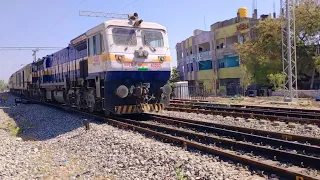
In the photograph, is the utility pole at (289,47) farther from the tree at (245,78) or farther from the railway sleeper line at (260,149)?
the railway sleeper line at (260,149)

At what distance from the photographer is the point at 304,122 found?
1027 cm

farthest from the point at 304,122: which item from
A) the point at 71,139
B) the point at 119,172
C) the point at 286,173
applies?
the point at 71,139

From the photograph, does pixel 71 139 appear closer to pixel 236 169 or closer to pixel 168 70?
pixel 168 70

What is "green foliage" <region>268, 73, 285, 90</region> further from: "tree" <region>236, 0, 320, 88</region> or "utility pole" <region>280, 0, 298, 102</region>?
"utility pole" <region>280, 0, 298, 102</region>

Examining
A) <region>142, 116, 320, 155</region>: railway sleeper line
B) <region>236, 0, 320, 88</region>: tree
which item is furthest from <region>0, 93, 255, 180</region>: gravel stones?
<region>236, 0, 320, 88</region>: tree

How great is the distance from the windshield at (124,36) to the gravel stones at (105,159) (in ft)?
10.8

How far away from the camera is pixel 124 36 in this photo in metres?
11.9

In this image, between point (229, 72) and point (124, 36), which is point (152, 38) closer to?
point (124, 36)

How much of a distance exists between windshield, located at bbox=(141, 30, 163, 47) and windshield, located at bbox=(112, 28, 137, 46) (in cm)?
43

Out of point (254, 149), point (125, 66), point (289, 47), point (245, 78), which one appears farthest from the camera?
point (245, 78)

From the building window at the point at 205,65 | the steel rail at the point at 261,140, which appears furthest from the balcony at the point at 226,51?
the steel rail at the point at 261,140

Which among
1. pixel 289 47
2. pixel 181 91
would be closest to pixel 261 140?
pixel 289 47

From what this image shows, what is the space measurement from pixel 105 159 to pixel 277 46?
26.3 metres

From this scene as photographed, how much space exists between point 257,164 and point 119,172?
260 cm
